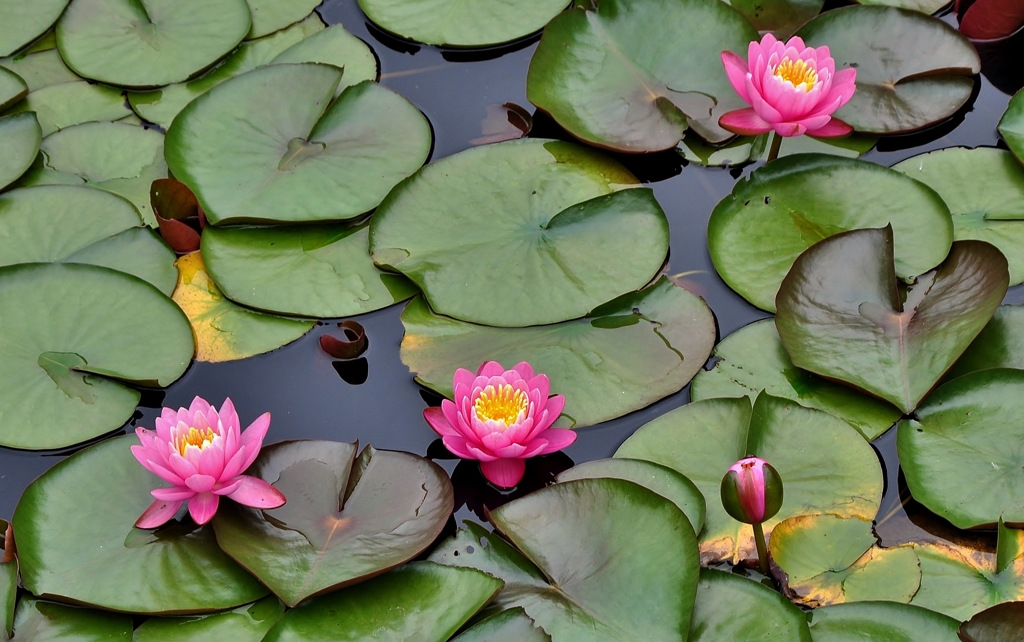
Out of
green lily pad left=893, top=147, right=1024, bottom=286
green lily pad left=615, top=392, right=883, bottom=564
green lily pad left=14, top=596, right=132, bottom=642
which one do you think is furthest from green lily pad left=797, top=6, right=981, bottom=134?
green lily pad left=14, top=596, right=132, bottom=642

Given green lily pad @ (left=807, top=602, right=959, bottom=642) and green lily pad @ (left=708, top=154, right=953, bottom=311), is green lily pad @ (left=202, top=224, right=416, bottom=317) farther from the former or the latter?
green lily pad @ (left=807, top=602, right=959, bottom=642)

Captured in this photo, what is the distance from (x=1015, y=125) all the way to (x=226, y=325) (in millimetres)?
2873

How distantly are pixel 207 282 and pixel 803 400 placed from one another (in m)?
1.97

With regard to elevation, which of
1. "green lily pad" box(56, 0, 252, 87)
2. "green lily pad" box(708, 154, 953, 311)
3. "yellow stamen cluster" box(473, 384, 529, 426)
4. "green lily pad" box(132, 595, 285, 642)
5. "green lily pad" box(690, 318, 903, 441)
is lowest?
"green lily pad" box(132, 595, 285, 642)

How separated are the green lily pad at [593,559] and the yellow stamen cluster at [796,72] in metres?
1.60

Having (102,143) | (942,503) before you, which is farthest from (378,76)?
(942,503)

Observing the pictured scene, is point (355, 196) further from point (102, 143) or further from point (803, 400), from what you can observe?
point (803, 400)

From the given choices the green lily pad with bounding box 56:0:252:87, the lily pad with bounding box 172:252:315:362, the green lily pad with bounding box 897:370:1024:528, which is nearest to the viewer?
the green lily pad with bounding box 897:370:1024:528

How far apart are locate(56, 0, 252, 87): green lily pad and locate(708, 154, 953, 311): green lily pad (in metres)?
2.13

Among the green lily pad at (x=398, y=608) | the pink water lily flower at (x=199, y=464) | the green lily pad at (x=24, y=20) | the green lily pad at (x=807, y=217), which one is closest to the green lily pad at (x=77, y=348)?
the pink water lily flower at (x=199, y=464)

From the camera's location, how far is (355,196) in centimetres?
297

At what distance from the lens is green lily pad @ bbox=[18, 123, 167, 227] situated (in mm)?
3115

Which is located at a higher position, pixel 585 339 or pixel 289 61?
pixel 289 61

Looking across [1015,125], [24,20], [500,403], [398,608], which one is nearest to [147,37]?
[24,20]
